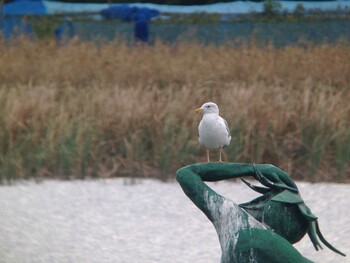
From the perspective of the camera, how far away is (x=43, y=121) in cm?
846

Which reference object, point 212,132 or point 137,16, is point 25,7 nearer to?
point 137,16

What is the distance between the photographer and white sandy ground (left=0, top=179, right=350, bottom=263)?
5.86 m

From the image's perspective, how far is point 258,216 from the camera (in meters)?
3.25

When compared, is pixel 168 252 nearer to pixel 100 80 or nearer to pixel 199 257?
pixel 199 257

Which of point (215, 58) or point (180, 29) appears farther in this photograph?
point (180, 29)

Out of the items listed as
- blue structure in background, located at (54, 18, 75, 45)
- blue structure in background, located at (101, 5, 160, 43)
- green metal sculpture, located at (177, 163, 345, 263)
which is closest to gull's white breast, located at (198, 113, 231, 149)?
green metal sculpture, located at (177, 163, 345, 263)

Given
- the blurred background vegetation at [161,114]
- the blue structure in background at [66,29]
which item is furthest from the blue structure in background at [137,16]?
the blurred background vegetation at [161,114]

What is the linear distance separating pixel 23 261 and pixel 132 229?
4.18 feet

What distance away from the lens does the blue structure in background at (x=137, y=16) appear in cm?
→ 1723

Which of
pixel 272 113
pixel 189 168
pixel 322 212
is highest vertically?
pixel 189 168

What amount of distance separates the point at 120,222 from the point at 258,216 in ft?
11.8

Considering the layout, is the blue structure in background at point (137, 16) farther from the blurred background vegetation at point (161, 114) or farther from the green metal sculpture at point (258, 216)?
the green metal sculpture at point (258, 216)

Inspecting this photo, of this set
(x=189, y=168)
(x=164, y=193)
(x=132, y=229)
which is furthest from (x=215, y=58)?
(x=189, y=168)

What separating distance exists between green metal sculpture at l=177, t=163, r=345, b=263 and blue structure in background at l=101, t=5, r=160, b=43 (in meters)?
13.0
